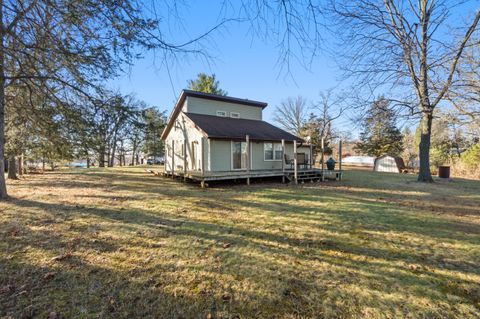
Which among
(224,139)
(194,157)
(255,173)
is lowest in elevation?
(255,173)

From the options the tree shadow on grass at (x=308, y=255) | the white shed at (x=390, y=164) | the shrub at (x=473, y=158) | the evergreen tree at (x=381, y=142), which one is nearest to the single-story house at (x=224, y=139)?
the tree shadow on grass at (x=308, y=255)

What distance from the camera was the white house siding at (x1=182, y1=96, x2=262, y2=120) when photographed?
51.9 feet

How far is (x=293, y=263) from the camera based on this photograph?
338 cm

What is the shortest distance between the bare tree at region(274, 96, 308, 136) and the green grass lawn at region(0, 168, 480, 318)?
33967 mm

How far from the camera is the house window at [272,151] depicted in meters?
15.4

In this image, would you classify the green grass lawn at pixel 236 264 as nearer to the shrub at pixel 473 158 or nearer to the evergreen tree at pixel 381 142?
the shrub at pixel 473 158

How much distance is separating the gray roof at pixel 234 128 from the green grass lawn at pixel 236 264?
304 inches

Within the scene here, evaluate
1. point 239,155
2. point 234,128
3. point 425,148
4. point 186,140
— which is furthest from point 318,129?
point 186,140

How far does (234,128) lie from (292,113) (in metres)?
27.0

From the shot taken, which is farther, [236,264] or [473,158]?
[473,158]

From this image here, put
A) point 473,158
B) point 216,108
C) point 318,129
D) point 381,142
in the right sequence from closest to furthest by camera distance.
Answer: point 216,108
point 473,158
point 318,129
point 381,142

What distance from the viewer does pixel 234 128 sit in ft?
49.8

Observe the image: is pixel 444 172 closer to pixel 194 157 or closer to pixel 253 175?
pixel 253 175

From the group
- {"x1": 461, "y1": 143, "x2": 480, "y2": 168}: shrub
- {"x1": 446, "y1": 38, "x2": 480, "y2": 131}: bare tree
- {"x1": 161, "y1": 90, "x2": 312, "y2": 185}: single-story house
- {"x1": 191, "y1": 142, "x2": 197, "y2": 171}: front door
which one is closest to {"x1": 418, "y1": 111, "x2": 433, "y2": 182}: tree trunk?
{"x1": 446, "y1": 38, "x2": 480, "y2": 131}: bare tree
